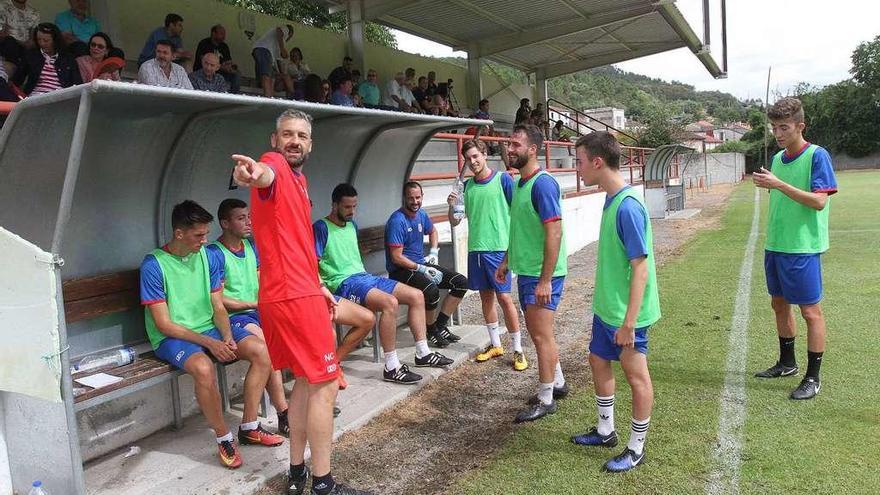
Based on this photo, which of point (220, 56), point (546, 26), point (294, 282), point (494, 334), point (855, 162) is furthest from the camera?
point (855, 162)

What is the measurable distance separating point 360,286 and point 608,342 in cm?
225

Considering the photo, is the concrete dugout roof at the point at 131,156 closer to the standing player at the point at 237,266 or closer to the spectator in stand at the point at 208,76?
the standing player at the point at 237,266

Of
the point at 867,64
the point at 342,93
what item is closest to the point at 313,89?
the point at 342,93

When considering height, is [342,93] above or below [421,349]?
above

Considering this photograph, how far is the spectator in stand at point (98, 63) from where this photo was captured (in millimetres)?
5855

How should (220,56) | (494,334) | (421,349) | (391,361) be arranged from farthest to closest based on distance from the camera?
1. (220,56)
2. (494,334)
3. (421,349)
4. (391,361)

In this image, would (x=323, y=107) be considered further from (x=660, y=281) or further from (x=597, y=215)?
(x=597, y=215)

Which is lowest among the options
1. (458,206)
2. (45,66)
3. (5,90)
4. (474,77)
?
(458,206)

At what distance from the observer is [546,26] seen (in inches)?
633

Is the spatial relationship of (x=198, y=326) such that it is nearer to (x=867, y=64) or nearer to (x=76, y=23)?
(x=76, y=23)

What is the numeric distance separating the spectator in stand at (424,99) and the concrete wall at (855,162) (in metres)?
45.5

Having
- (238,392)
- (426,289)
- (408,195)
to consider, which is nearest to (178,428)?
(238,392)

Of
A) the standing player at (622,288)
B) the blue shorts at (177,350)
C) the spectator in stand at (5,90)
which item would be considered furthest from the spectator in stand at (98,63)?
the standing player at (622,288)

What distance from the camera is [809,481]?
3.03 meters
